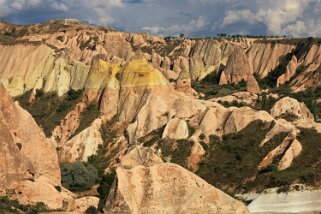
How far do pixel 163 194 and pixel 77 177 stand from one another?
1706cm

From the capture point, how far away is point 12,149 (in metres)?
35.0

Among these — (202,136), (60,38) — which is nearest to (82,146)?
(202,136)

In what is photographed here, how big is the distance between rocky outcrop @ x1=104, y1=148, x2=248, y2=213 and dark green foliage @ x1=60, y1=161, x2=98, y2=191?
50.5 feet

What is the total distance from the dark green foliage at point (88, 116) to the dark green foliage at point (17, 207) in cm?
3340

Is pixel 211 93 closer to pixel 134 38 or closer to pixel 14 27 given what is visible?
pixel 134 38

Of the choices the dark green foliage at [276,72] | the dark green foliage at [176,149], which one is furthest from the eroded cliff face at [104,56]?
the dark green foliage at [176,149]

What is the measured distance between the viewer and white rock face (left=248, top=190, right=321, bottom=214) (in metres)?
46.1

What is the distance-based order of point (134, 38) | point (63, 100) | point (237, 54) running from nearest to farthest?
point (63, 100), point (237, 54), point (134, 38)

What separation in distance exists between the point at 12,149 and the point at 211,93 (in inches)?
2388

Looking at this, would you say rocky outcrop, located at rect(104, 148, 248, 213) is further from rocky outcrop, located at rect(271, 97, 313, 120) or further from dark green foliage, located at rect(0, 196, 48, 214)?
rocky outcrop, located at rect(271, 97, 313, 120)

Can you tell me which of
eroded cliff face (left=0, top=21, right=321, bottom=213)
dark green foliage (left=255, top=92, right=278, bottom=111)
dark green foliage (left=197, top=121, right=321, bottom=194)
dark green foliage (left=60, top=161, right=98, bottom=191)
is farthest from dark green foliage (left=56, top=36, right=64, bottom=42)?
dark green foliage (left=60, top=161, right=98, bottom=191)

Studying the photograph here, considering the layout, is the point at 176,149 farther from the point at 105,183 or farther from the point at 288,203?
the point at 288,203

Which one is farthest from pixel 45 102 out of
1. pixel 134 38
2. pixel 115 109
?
pixel 134 38

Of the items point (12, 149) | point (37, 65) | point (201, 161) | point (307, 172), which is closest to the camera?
point (12, 149)
